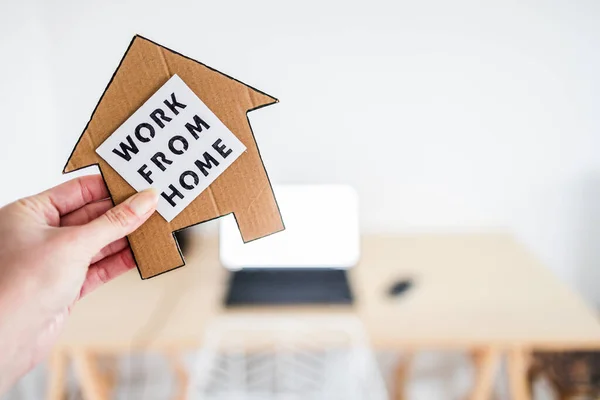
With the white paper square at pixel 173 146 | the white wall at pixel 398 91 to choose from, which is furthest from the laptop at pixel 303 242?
the white paper square at pixel 173 146

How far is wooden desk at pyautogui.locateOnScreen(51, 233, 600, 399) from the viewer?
1.26 meters

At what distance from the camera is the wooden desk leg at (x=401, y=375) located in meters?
1.87

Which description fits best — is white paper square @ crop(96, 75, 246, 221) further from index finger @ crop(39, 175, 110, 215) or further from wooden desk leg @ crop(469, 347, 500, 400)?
wooden desk leg @ crop(469, 347, 500, 400)

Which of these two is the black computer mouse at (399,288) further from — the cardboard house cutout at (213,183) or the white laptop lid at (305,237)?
the cardboard house cutout at (213,183)

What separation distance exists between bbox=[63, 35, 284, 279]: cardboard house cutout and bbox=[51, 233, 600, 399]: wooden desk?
2.09 feet

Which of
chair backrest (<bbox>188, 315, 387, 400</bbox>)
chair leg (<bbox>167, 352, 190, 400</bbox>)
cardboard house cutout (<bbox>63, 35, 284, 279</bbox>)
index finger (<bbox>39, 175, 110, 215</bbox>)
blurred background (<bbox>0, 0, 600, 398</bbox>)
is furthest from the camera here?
chair leg (<bbox>167, 352, 190, 400</bbox>)

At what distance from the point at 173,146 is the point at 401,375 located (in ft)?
4.93

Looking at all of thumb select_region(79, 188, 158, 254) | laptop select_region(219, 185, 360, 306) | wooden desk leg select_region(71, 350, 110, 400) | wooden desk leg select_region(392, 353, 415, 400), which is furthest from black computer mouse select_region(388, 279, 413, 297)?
thumb select_region(79, 188, 158, 254)

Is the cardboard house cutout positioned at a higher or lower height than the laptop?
lower

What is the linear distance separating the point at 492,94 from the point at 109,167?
1.32 meters

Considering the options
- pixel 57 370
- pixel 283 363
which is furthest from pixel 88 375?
pixel 283 363

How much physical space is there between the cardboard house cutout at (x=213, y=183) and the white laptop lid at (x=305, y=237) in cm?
87

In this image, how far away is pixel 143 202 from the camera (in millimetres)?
649

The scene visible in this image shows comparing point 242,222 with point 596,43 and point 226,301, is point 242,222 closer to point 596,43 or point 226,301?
point 226,301
